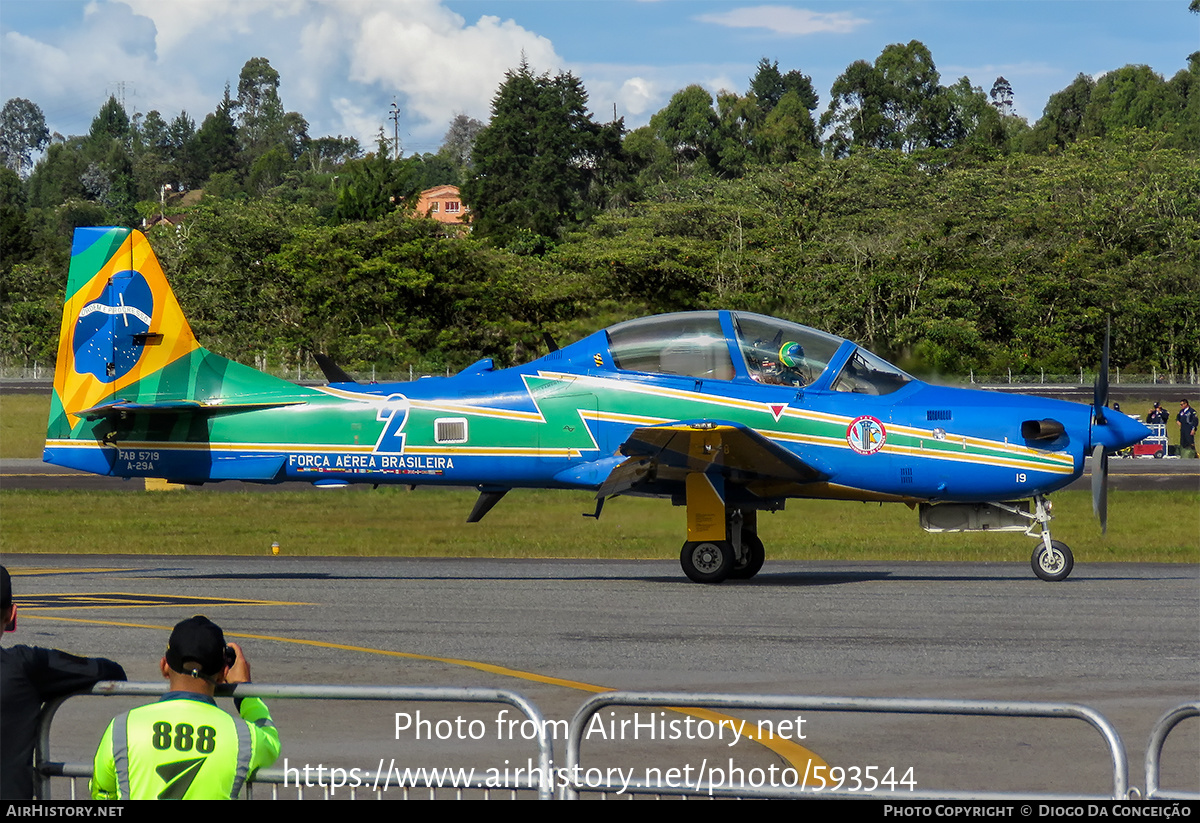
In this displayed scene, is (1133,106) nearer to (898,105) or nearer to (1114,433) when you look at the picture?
(898,105)

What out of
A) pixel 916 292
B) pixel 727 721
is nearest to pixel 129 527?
pixel 727 721

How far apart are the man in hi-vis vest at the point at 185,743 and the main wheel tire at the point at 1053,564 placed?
1253 centimetres

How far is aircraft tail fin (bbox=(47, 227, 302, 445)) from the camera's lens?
1636cm

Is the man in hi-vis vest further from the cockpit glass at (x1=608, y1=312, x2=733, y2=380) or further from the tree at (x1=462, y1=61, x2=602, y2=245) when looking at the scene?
the tree at (x1=462, y1=61, x2=602, y2=245)

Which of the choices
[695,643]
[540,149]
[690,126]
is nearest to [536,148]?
[540,149]

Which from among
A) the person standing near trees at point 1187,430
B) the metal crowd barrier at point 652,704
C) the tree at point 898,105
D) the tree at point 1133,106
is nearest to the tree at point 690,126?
the tree at point 898,105

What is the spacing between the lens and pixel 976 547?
23.0 meters

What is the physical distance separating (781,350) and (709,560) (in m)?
2.70

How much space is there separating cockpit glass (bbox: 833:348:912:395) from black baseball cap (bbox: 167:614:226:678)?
11.2 meters

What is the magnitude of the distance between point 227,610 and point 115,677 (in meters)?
8.61

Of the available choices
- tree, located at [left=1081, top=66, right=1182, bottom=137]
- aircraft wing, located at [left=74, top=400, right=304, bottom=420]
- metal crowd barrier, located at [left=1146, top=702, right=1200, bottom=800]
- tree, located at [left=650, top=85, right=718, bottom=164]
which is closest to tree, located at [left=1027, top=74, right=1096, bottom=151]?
tree, located at [left=1081, top=66, right=1182, bottom=137]
